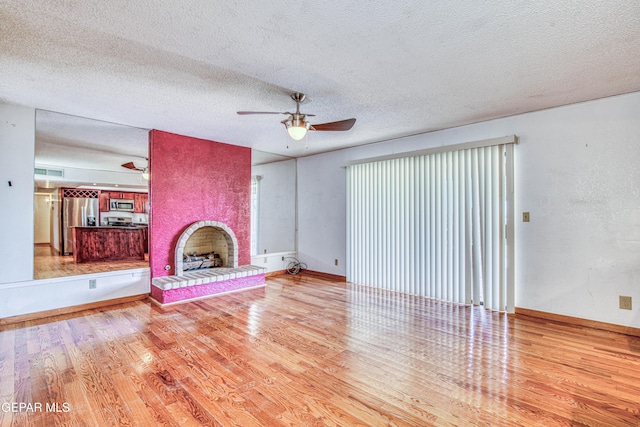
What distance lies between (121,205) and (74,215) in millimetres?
589

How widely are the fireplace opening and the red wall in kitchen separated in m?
0.16

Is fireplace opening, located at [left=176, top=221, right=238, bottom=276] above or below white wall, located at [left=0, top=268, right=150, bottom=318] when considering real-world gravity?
above

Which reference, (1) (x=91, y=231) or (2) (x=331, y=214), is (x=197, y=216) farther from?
(2) (x=331, y=214)

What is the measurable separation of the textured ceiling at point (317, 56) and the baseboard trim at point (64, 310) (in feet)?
8.18

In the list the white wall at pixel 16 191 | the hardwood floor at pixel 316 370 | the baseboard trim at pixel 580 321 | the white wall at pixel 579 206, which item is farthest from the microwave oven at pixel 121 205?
the baseboard trim at pixel 580 321

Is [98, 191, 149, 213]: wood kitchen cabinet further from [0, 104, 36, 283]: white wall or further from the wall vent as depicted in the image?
[0, 104, 36, 283]: white wall

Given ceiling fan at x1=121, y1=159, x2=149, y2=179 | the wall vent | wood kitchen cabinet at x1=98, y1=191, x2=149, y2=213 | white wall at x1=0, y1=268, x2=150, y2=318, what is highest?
ceiling fan at x1=121, y1=159, x2=149, y2=179

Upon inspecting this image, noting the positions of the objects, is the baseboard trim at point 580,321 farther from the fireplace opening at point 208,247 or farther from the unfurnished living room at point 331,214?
the fireplace opening at point 208,247

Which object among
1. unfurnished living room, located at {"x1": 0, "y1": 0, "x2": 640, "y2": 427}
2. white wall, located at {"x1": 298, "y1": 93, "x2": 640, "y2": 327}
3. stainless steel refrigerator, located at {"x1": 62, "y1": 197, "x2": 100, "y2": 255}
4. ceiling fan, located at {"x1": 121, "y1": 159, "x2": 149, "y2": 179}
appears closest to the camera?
unfurnished living room, located at {"x1": 0, "y1": 0, "x2": 640, "y2": 427}

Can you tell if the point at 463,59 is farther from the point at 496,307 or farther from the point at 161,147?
the point at 161,147

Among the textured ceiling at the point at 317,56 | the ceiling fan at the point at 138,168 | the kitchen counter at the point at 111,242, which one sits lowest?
the kitchen counter at the point at 111,242

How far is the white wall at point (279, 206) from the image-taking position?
6.54 m

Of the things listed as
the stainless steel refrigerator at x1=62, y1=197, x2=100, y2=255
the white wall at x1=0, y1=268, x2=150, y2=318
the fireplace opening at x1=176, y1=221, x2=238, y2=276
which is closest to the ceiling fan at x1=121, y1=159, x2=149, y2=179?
the stainless steel refrigerator at x1=62, y1=197, x2=100, y2=255

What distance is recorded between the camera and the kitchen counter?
175 inches
